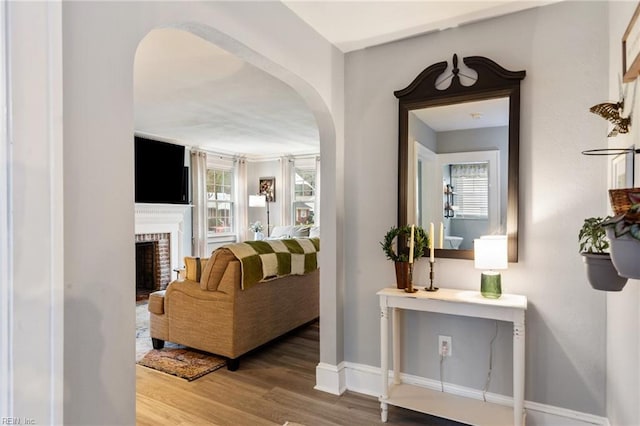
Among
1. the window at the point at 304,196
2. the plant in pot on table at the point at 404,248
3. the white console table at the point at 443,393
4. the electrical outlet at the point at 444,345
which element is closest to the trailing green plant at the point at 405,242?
the plant in pot on table at the point at 404,248

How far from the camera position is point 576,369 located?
6.81 feet

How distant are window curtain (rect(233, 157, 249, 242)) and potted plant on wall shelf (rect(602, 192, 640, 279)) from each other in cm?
718

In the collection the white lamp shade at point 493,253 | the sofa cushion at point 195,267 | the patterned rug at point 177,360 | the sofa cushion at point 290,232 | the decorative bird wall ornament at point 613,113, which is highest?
the decorative bird wall ornament at point 613,113

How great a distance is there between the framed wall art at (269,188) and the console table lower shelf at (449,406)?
5.59m

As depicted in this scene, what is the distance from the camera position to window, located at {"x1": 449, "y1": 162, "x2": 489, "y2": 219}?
2316mm

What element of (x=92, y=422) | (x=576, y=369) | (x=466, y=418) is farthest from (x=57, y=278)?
(x=576, y=369)

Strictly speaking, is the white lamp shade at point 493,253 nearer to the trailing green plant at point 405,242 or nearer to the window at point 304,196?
the trailing green plant at point 405,242

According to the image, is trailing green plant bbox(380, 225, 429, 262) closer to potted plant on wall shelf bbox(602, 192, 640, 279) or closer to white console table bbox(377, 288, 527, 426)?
white console table bbox(377, 288, 527, 426)

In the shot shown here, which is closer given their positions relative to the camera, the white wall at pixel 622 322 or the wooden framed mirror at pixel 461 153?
the white wall at pixel 622 322

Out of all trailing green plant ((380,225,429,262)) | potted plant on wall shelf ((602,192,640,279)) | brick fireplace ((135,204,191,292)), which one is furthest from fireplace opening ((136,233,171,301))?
potted plant on wall shelf ((602,192,640,279))

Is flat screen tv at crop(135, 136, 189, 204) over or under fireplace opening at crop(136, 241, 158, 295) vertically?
over

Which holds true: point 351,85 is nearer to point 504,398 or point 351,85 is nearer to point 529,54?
point 529,54

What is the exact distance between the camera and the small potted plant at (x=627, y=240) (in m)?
0.88

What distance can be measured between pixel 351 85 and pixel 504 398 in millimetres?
2290
